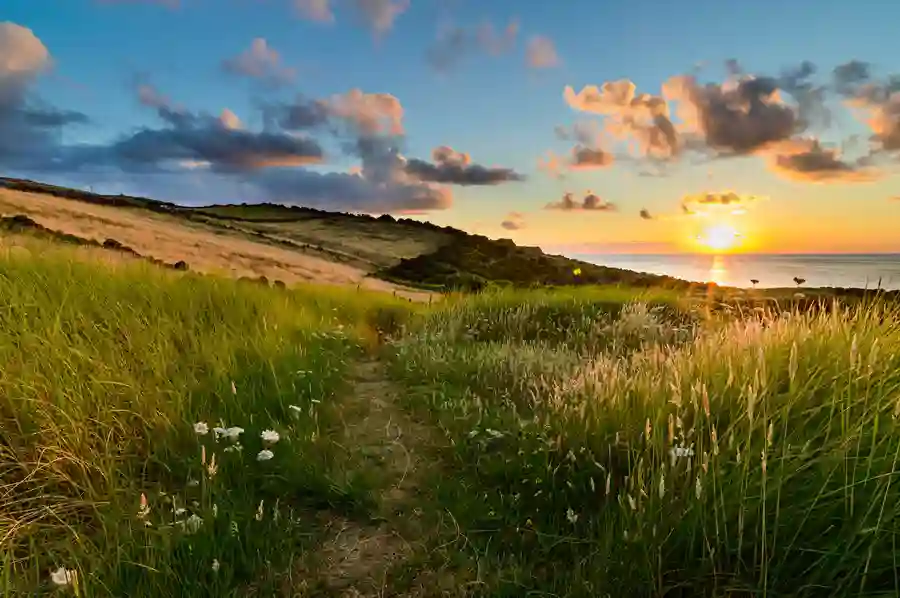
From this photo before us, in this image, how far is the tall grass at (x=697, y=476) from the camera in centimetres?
272

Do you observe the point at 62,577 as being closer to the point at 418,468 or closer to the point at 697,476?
the point at 418,468

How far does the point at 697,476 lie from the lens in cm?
276

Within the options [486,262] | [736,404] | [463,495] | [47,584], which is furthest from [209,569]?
[486,262]

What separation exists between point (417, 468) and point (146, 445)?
218 cm

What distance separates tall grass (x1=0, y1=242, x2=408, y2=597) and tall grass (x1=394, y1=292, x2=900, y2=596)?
3.77 ft

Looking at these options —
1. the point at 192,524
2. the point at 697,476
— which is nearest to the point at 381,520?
the point at 192,524

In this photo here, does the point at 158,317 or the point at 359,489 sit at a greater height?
the point at 158,317

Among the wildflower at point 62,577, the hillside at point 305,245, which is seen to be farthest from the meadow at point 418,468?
the hillside at point 305,245

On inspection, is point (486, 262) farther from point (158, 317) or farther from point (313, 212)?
point (158, 317)

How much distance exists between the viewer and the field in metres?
2.88

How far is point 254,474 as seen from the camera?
14.1 feet

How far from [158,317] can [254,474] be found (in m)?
3.60

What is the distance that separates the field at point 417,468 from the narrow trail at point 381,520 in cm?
2

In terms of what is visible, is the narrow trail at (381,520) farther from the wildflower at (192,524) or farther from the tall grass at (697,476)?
the wildflower at (192,524)
